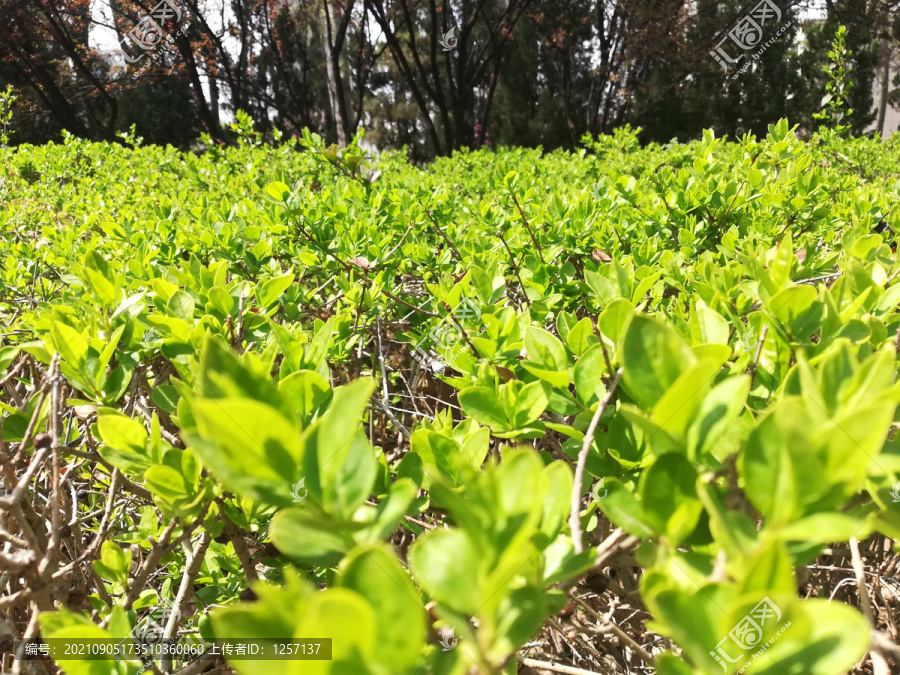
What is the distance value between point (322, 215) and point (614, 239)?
3.42 feet

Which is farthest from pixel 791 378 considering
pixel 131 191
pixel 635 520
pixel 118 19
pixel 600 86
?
pixel 118 19

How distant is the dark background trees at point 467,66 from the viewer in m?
15.5

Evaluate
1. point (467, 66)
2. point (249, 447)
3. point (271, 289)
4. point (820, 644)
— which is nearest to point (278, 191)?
point (271, 289)

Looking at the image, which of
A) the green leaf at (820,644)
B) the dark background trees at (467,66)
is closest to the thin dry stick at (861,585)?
the green leaf at (820,644)

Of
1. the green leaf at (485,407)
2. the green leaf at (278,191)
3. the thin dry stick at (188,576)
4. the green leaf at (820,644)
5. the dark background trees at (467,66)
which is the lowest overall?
the thin dry stick at (188,576)

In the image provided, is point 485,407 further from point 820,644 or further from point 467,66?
point 467,66

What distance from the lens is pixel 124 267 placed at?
1.78 meters

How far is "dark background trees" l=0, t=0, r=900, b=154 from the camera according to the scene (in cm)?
1554

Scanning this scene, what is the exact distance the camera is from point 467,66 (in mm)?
18844

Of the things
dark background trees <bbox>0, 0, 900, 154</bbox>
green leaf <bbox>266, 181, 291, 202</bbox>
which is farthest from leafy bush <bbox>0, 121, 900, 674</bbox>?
dark background trees <bbox>0, 0, 900, 154</bbox>

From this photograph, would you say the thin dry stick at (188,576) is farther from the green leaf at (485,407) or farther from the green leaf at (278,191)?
the green leaf at (278,191)

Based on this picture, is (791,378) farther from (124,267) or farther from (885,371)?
(124,267)

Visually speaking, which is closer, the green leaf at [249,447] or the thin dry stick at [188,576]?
the green leaf at [249,447]

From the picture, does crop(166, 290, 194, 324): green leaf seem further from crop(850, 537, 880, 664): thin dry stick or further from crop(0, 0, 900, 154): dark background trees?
crop(0, 0, 900, 154): dark background trees
